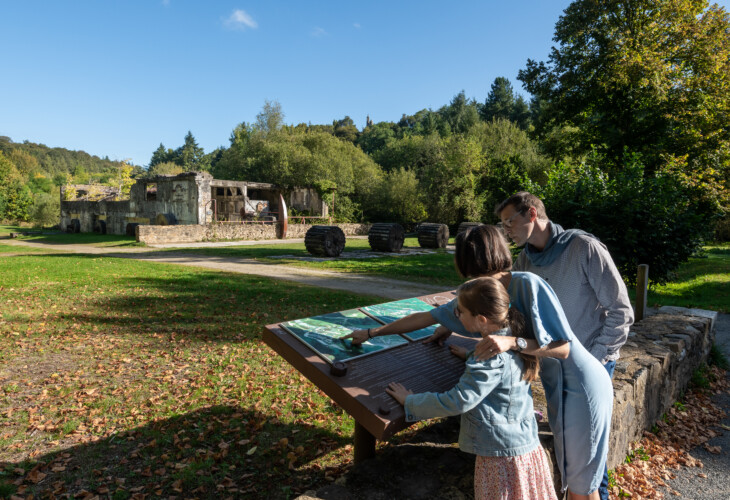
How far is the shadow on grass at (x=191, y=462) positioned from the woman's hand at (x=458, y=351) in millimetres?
1429

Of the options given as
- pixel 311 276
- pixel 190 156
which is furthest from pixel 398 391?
pixel 190 156

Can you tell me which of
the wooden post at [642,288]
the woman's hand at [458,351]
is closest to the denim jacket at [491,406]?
the woman's hand at [458,351]

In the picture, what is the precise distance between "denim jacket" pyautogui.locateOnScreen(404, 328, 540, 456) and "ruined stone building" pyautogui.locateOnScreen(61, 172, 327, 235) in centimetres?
2920

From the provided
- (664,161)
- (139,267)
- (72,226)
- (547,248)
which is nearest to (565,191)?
(547,248)

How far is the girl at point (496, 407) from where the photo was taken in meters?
2.00

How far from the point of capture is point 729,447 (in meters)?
4.18

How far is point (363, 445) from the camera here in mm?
2924

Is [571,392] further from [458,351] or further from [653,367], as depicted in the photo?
[653,367]

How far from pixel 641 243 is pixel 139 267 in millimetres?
14236

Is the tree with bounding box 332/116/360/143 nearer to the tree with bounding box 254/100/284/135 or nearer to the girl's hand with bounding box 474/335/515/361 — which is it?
the tree with bounding box 254/100/284/135

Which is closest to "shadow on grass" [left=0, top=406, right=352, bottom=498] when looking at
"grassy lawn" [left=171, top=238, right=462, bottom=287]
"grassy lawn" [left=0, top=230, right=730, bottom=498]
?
"grassy lawn" [left=0, top=230, right=730, bottom=498]

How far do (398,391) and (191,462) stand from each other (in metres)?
2.29

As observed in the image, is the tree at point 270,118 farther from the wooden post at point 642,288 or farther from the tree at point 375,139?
the wooden post at point 642,288

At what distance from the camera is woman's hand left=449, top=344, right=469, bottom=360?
2.95 metres
